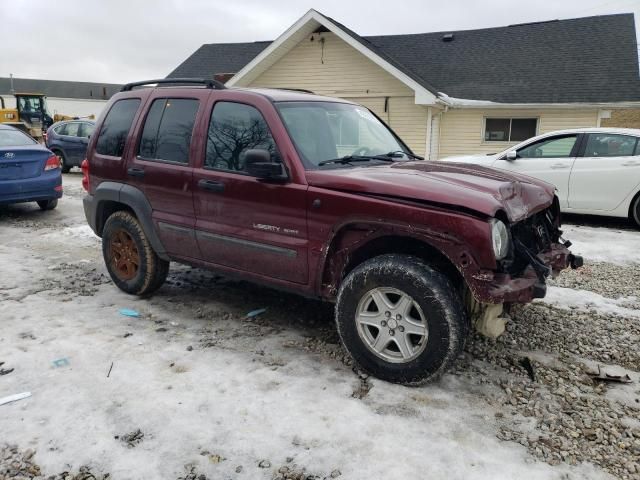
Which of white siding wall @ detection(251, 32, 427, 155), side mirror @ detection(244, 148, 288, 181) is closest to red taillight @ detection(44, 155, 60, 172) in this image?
side mirror @ detection(244, 148, 288, 181)

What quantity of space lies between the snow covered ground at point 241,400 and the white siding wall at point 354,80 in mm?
11241

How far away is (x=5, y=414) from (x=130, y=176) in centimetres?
233

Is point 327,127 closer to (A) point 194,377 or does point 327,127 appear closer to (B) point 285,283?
(B) point 285,283

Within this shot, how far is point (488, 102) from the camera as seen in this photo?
49.4ft

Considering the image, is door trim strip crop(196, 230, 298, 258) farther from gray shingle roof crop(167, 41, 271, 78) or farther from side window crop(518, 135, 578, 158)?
gray shingle roof crop(167, 41, 271, 78)

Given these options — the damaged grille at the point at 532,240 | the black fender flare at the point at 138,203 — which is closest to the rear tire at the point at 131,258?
the black fender flare at the point at 138,203

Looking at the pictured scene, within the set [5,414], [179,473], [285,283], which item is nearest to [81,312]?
[5,414]

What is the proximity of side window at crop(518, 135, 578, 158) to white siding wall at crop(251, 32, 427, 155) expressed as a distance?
6.45 metres

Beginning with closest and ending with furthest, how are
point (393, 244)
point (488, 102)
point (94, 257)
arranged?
1. point (393, 244)
2. point (94, 257)
3. point (488, 102)

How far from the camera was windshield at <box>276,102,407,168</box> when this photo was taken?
390 cm

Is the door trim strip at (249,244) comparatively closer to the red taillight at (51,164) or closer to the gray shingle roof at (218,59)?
the red taillight at (51,164)

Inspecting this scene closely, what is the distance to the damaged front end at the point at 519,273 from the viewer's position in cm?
300

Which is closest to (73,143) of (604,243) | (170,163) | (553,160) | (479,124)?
(479,124)

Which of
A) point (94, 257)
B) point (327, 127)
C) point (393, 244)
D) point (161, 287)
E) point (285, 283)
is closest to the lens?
point (393, 244)
